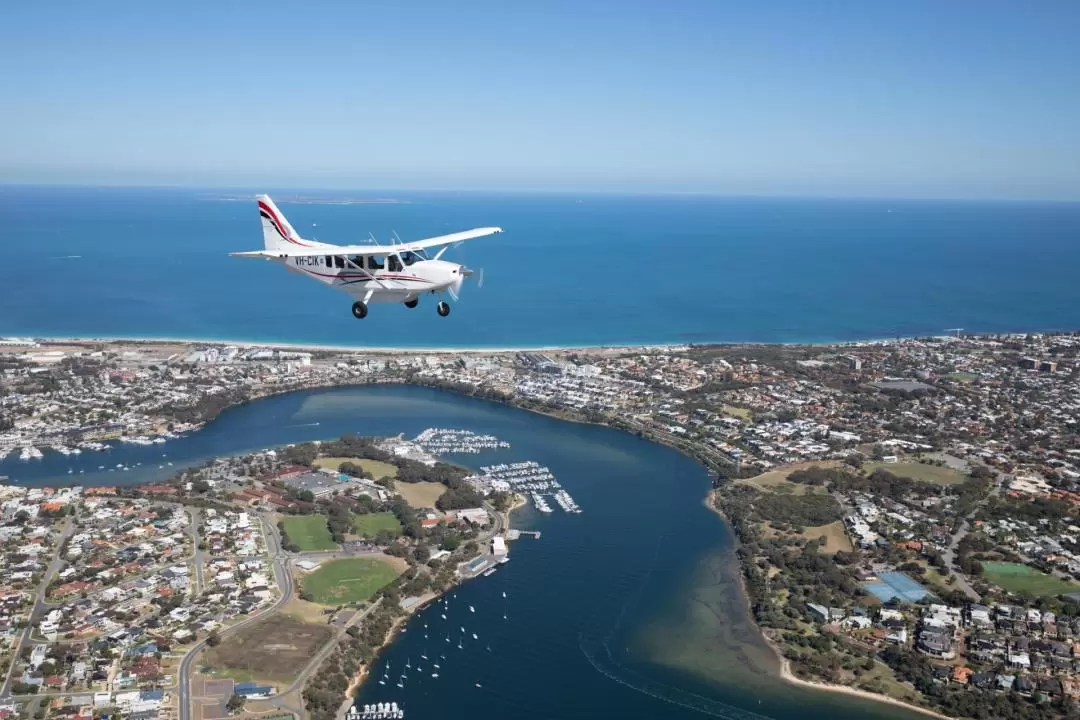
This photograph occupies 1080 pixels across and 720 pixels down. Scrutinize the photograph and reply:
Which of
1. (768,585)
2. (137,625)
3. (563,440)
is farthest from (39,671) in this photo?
(563,440)

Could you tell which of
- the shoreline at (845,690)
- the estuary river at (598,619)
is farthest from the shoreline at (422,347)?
the shoreline at (845,690)

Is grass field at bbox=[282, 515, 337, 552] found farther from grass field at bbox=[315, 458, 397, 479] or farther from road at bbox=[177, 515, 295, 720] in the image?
grass field at bbox=[315, 458, 397, 479]

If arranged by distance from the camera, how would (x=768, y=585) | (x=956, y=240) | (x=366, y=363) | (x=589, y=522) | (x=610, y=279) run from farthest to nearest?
(x=956, y=240)
(x=610, y=279)
(x=366, y=363)
(x=589, y=522)
(x=768, y=585)

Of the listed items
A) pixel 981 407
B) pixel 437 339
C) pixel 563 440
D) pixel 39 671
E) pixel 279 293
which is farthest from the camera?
pixel 279 293

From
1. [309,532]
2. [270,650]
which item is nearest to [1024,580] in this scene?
[270,650]

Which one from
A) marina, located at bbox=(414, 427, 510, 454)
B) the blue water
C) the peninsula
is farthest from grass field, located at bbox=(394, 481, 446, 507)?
the blue water

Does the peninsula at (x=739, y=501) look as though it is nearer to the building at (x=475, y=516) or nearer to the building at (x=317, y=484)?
the building at (x=475, y=516)

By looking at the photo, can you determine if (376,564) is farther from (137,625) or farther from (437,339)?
(437,339)
